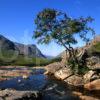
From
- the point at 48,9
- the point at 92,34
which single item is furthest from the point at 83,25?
the point at 48,9

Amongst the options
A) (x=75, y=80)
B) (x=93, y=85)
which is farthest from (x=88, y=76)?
(x=93, y=85)

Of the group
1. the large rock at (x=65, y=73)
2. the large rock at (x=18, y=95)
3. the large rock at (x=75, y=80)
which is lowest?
the large rock at (x=18, y=95)

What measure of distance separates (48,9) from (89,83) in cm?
2380

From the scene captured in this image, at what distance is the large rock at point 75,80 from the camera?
65588mm

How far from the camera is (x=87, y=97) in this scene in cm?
4772

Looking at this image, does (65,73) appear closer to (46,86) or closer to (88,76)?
(88,76)

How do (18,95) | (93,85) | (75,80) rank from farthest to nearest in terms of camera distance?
(75,80) < (93,85) < (18,95)

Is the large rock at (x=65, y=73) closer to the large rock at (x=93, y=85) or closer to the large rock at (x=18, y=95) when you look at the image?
the large rock at (x=93, y=85)

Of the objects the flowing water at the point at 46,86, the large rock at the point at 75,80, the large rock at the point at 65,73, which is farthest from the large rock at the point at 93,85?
the large rock at the point at 65,73

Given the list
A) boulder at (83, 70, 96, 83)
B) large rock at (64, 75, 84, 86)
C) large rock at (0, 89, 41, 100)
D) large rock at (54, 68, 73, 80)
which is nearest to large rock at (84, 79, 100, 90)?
boulder at (83, 70, 96, 83)

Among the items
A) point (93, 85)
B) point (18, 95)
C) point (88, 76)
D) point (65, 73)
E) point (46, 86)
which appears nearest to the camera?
point (18, 95)

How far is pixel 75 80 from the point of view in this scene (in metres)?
67.5

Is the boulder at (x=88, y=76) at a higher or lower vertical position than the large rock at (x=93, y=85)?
higher

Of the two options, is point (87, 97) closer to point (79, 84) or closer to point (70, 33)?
point (79, 84)
